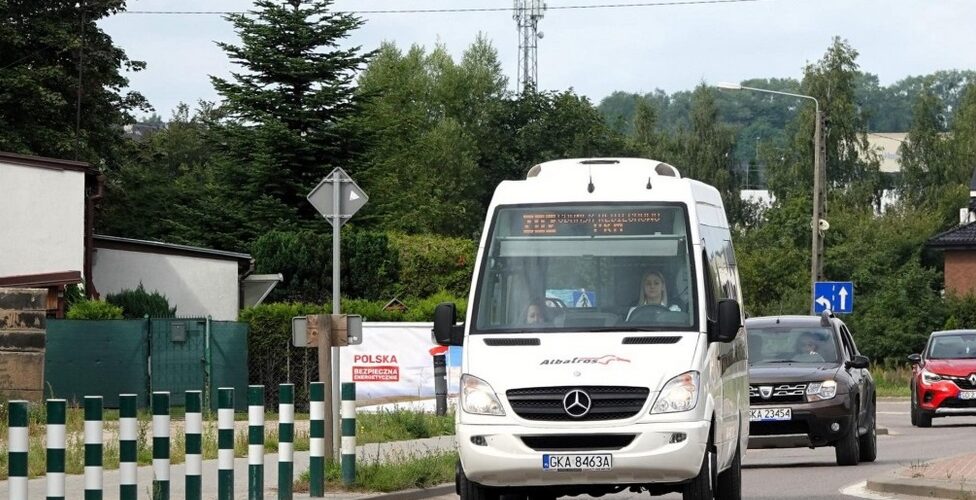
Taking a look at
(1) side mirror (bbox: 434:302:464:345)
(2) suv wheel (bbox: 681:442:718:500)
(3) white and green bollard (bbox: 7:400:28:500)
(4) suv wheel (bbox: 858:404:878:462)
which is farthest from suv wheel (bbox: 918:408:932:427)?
(3) white and green bollard (bbox: 7:400:28:500)

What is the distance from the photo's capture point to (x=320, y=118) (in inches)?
2525

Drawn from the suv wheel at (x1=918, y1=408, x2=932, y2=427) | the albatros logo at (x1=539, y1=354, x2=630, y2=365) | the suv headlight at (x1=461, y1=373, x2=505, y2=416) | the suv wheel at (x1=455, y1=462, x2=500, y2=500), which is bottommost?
the suv wheel at (x1=918, y1=408, x2=932, y2=427)

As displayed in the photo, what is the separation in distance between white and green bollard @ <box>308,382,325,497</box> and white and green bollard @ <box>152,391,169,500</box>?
253 cm

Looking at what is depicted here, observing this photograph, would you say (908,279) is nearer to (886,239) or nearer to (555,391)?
(886,239)

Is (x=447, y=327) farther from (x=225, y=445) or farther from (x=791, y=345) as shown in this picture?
(x=791, y=345)

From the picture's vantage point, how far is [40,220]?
126 feet

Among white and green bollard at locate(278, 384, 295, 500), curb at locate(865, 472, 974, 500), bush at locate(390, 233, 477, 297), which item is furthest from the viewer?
bush at locate(390, 233, 477, 297)

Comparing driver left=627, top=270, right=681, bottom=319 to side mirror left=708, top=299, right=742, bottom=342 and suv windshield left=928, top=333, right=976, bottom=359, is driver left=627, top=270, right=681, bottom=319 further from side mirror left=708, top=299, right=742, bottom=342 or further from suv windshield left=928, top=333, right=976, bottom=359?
suv windshield left=928, top=333, right=976, bottom=359

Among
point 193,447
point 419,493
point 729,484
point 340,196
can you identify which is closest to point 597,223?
point 729,484

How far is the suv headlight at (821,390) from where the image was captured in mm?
20203

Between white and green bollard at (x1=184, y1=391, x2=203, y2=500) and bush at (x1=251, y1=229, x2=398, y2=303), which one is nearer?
white and green bollard at (x1=184, y1=391, x2=203, y2=500)

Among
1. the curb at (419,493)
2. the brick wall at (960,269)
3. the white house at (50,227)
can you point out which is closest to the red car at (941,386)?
the curb at (419,493)

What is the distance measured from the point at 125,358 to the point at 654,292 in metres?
22.9

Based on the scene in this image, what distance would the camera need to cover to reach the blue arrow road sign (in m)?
42.0
